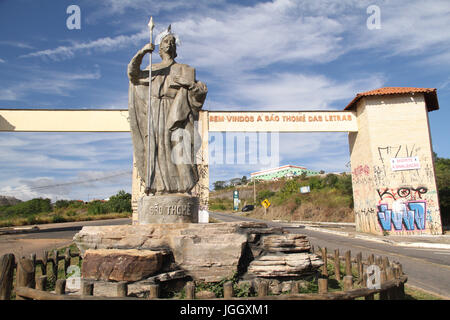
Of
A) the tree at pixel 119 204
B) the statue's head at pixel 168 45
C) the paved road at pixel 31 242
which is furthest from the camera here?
the tree at pixel 119 204

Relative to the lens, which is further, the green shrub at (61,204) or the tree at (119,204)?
the green shrub at (61,204)

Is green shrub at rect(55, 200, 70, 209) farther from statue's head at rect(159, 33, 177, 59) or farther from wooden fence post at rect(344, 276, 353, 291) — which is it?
wooden fence post at rect(344, 276, 353, 291)

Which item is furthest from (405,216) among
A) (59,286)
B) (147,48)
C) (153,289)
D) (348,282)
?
(59,286)

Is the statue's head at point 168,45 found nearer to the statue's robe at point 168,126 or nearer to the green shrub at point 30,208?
the statue's robe at point 168,126

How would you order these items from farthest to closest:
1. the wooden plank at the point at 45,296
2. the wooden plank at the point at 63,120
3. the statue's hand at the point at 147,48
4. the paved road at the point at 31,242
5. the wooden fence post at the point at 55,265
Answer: the wooden plank at the point at 63,120
the paved road at the point at 31,242
the wooden fence post at the point at 55,265
the statue's hand at the point at 147,48
the wooden plank at the point at 45,296

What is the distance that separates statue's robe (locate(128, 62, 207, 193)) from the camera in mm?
6180

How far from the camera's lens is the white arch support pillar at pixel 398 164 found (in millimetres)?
16672

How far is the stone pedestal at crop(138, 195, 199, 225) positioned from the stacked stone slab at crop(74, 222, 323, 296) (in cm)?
33

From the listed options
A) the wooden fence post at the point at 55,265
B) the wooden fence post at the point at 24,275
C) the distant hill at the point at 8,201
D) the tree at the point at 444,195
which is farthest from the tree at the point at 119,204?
the wooden fence post at the point at 24,275

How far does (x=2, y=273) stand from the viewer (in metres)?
3.70

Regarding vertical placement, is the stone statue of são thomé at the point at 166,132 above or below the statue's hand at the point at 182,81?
below

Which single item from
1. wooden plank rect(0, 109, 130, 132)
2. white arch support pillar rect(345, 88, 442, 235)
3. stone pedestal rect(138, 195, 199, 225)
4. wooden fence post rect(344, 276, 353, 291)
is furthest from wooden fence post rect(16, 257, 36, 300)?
white arch support pillar rect(345, 88, 442, 235)
